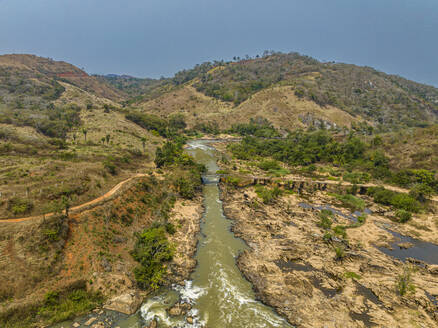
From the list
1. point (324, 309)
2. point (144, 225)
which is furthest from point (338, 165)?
point (144, 225)

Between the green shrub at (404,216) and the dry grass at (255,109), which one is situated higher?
the dry grass at (255,109)

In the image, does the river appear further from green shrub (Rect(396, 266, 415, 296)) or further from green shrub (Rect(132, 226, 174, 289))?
green shrub (Rect(396, 266, 415, 296))

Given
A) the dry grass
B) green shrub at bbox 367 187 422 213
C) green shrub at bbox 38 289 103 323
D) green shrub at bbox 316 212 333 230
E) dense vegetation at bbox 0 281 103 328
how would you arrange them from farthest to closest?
1. the dry grass
2. green shrub at bbox 367 187 422 213
3. green shrub at bbox 316 212 333 230
4. green shrub at bbox 38 289 103 323
5. dense vegetation at bbox 0 281 103 328

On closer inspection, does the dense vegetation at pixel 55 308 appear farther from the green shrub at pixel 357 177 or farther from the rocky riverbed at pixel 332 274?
the green shrub at pixel 357 177

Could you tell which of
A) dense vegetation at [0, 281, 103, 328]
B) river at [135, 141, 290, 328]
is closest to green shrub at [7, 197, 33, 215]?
dense vegetation at [0, 281, 103, 328]

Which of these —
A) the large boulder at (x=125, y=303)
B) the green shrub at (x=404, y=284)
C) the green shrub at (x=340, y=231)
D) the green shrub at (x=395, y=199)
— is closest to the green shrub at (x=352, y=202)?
the green shrub at (x=395, y=199)

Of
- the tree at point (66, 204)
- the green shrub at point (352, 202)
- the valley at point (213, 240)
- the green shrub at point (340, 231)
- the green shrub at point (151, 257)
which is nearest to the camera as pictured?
the valley at point (213, 240)
